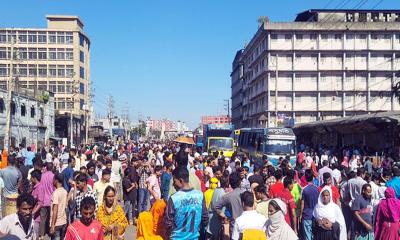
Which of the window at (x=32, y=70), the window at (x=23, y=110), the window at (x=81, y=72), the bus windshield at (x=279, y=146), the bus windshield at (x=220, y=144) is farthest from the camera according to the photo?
the window at (x=81, y=72)

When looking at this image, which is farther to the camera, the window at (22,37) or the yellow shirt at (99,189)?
the window at (22,37)

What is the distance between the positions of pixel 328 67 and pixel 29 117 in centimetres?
3870

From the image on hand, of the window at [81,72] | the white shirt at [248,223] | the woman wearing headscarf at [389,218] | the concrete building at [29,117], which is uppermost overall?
the window at [81,72]

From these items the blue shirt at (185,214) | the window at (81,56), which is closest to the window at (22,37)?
the window at (81,56)

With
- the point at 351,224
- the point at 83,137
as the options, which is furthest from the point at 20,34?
the point at 351,224

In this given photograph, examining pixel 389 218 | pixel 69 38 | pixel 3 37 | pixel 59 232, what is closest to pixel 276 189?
pixel 389 218

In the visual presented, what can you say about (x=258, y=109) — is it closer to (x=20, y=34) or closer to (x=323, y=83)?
(x=323, y=83)

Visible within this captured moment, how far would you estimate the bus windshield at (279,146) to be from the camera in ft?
90.6

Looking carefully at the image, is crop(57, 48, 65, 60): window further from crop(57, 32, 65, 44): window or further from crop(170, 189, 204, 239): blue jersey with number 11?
crop(170, 189, 204, 239): blue jersey with number 11

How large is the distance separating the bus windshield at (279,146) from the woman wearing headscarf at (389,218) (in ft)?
63.0

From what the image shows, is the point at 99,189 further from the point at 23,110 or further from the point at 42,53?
the point at 42,53

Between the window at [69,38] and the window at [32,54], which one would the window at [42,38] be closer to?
the window at [32,54]

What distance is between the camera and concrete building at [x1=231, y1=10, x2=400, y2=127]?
219 feet

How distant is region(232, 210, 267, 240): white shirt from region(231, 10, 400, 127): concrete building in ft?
199
